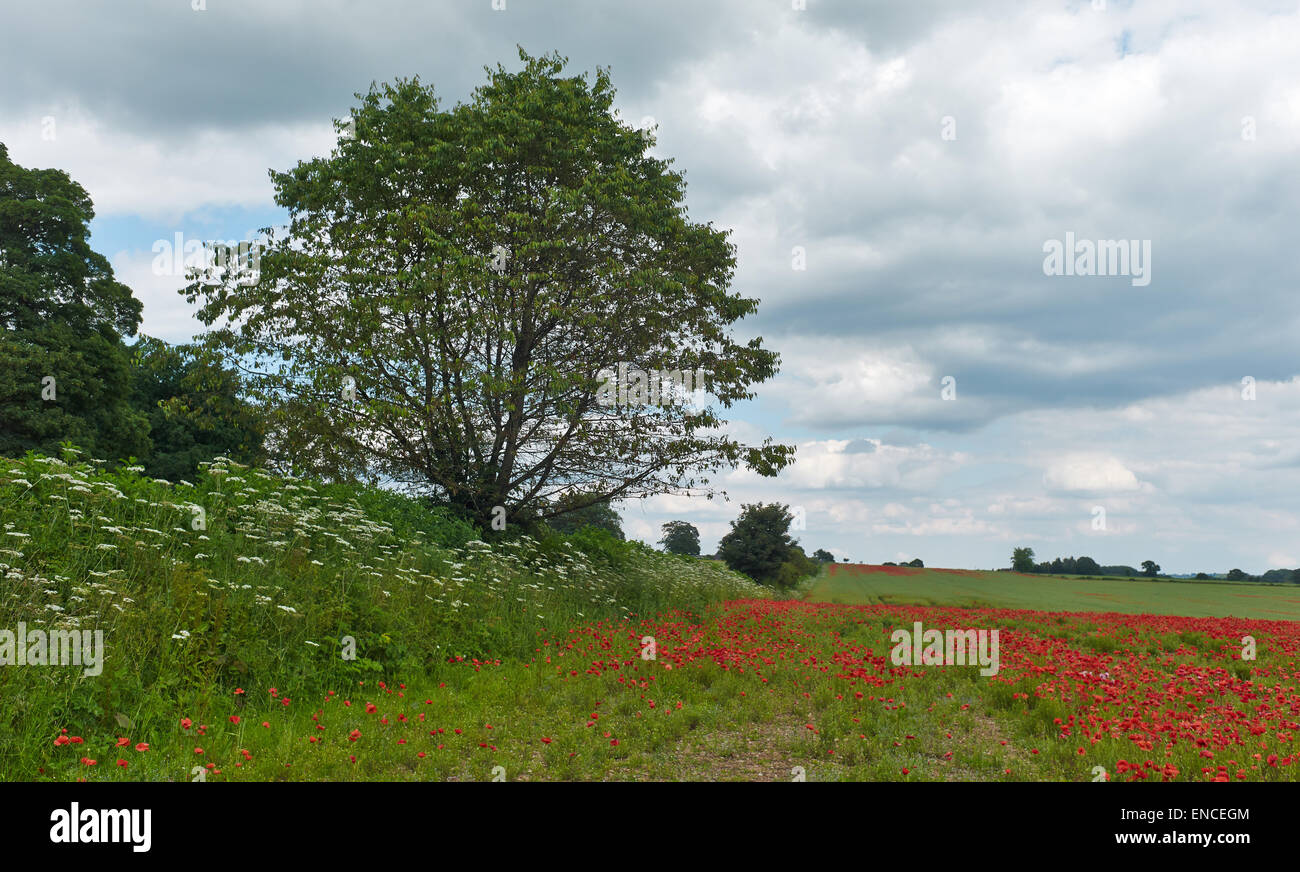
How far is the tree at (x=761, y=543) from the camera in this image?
42125 millimetres

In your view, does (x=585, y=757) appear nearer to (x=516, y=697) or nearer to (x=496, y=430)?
(x=516, y=697)

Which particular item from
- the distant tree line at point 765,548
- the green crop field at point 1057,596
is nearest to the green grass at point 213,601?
the green crop field at point 1057,596

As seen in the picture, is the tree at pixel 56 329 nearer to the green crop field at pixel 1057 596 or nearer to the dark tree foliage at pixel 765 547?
the green crop field at pixel 1057 596

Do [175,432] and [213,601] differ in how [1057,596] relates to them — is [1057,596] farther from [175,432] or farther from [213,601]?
[175,432]

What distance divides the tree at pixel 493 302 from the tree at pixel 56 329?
347 inches

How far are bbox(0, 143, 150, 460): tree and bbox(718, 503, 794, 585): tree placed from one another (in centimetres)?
2952

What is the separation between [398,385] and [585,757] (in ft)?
43.4

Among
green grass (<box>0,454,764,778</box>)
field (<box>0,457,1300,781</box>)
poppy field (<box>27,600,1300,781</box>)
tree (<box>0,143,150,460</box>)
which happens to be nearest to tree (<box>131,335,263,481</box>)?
tree (<box>0,143,150,460</box>)

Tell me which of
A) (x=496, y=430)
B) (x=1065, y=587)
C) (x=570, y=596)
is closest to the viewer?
(x=570, y=596)

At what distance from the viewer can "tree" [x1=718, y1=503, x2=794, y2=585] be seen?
42125mm

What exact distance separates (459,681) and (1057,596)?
27.8 metres

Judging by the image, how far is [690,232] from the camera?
750 inches

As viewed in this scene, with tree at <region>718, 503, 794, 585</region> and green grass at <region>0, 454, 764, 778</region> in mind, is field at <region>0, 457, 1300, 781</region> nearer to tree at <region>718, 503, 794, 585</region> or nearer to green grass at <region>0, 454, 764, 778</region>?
green grass at <region>0, 454, 764, 778</region>
